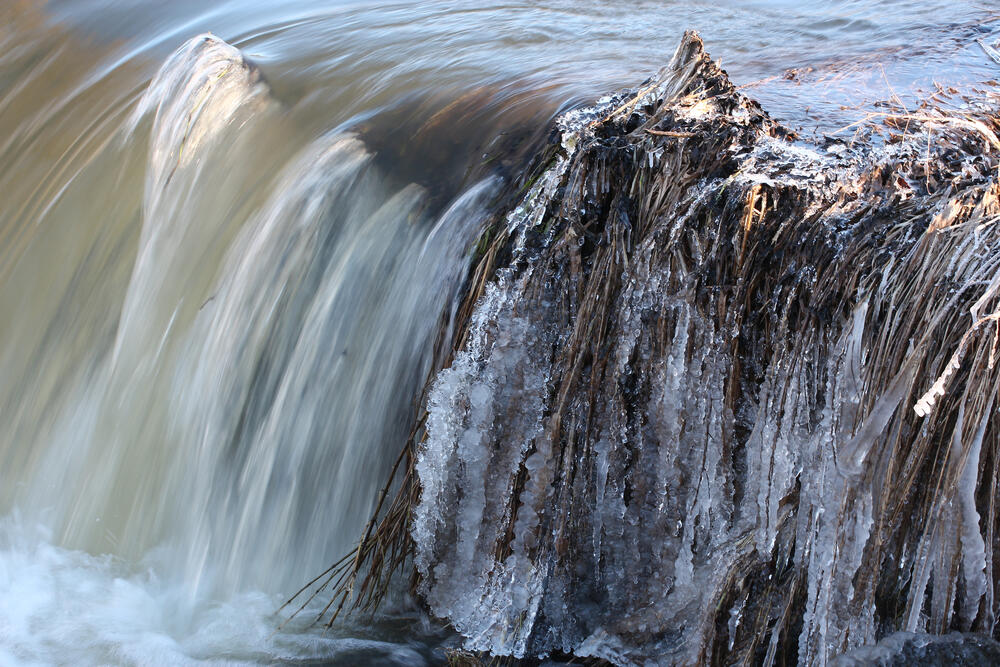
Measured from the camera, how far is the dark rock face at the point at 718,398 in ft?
6.17

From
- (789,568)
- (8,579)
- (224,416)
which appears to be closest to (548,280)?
(789,568)

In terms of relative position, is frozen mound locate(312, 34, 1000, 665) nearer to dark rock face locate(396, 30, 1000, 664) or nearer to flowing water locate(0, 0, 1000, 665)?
dark rock face locate(396, 30, 1000, 664)

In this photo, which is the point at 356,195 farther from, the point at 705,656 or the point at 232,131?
the point at 705,656

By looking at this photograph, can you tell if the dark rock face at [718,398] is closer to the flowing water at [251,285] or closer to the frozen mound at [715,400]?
the frozen mound at [715,400]

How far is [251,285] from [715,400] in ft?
6.23

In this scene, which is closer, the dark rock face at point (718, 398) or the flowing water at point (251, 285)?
the dark rock face at point (718, 398)

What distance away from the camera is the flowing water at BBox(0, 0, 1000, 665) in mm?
2971

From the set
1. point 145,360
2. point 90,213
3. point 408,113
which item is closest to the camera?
point 145,360

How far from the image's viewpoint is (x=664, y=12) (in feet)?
17.2

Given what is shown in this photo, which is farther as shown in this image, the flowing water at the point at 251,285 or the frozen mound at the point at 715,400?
the flowing water at the point at 251,285

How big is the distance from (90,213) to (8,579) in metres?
1.69

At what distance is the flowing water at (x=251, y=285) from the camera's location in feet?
9.75

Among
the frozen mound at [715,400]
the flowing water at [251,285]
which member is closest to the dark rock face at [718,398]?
the frozen mound at [715,400]

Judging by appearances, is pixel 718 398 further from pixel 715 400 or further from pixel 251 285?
pixel 251 285
